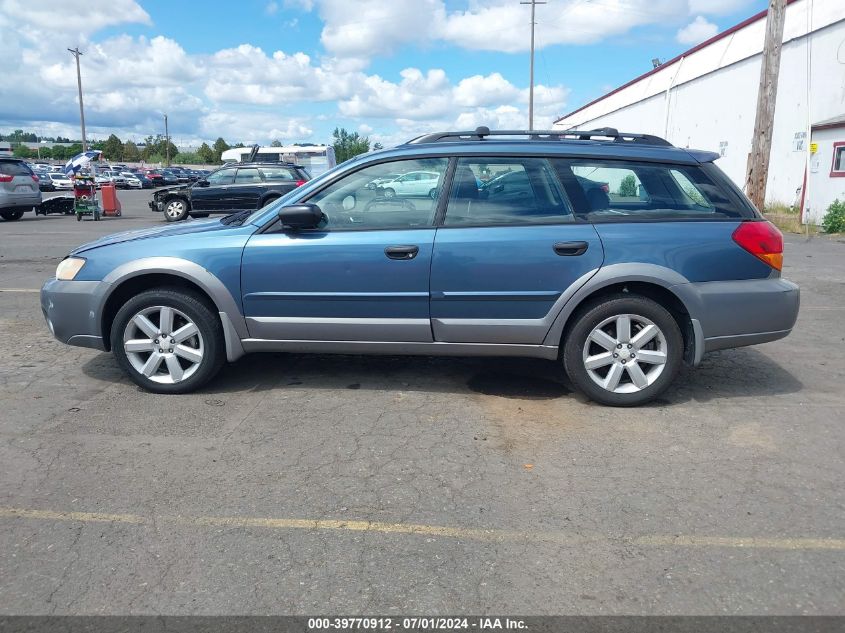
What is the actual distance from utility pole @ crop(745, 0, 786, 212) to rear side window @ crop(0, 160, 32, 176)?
2000 cm

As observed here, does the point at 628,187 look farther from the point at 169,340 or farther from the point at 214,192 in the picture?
the point at 214,192

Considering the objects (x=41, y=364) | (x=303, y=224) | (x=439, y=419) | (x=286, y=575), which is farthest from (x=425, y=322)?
(x=41, y=364)

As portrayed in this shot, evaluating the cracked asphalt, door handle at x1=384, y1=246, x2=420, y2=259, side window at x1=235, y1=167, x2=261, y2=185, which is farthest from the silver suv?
door handle at x1=384, y1=246, x2=420, y2=259

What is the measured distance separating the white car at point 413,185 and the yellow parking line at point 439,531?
2388mm

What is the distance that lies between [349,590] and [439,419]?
185 cm

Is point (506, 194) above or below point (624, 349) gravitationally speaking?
above

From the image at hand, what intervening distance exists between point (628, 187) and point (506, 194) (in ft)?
2.73

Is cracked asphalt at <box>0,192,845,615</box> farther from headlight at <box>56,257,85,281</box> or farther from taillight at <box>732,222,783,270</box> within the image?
taillight at <box>732,222,783,270</box>

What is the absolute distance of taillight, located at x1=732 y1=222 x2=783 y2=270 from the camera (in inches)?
184

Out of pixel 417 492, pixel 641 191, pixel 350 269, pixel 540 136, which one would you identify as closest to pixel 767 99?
pixel 540 136

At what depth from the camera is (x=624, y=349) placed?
185 inches

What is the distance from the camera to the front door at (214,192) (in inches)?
771

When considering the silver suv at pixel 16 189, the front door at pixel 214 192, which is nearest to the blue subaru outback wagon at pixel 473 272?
the front door at pixel 214 192

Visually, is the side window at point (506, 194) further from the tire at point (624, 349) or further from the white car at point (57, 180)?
the white car at point (57, 180)
